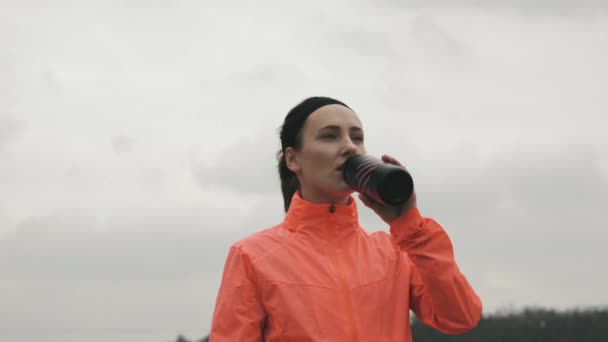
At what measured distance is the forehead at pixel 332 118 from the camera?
6.41 metres

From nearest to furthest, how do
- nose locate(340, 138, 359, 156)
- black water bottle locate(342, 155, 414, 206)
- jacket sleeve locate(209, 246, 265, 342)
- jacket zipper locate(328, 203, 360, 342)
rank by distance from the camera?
1. black water bottle locate(342, 155, 414, 206)
2. jacket zipper locate(328, 203, 360, 342)
3. jacket sleeve locate(209, 246, 265, 342)
4. nose locate(340, 138, 359, 156)

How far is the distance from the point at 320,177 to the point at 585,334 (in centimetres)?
3598

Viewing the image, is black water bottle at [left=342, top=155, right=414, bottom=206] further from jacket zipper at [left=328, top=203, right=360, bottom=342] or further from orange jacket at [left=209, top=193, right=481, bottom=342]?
jacket zipper at [left=328, top=203, right=360, bottom=342]

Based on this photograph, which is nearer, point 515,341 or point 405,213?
point 405,213

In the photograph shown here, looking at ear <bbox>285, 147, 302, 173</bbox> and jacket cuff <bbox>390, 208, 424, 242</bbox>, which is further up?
ear <bbox>285, 147, 302, 173</bbox>

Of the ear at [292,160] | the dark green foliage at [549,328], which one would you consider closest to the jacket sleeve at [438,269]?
the ear at [292,160]

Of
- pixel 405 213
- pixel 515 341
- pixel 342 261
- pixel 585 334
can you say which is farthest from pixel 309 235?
pixel 515 341

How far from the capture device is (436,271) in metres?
A: 6.01

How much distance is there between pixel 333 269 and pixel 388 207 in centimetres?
52

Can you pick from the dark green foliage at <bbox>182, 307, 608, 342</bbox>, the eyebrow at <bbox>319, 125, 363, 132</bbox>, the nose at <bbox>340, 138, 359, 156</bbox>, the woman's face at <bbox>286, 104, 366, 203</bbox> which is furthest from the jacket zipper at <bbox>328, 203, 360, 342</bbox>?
the dark green foliage at <bbox>182, 307, 608, 342</bbox>

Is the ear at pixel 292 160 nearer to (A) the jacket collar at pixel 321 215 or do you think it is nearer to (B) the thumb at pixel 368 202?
(A) the jacket collar at pixel 321 215

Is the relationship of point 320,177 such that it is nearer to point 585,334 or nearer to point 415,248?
point 415,248

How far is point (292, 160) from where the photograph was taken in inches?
265

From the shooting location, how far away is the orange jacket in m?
6.02
